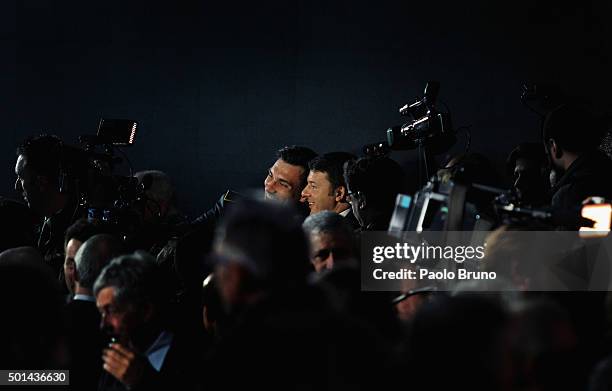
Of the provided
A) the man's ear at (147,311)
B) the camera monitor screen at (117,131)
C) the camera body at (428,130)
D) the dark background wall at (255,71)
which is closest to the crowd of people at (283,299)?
the man's ear at (147,311)

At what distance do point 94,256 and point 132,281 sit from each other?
0.47 meters

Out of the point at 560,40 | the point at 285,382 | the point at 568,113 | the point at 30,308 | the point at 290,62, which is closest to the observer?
the point at 285,382

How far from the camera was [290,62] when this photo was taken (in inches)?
247

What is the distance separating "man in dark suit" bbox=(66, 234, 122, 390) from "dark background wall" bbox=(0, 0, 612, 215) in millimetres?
2804

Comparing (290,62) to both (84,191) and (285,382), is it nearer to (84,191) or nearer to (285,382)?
(84,191)

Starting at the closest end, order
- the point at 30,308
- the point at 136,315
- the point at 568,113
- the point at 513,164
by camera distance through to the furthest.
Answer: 1. the point at 30,308
2. the point at 136,315
3. the point at 568,113
4. the point at 513,164

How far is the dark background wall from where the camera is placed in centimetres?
592

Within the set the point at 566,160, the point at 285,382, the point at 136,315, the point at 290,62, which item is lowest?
the point at 136,315

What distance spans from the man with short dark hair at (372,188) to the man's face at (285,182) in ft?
3.26

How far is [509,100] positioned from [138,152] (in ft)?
7.61

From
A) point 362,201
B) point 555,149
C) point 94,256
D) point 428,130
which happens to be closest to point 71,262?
point 94,256

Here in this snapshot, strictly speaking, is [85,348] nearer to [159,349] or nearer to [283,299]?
[159,349]

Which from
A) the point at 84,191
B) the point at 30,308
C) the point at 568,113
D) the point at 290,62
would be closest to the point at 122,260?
the point at 30,308

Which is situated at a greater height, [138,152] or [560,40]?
[560,40]
